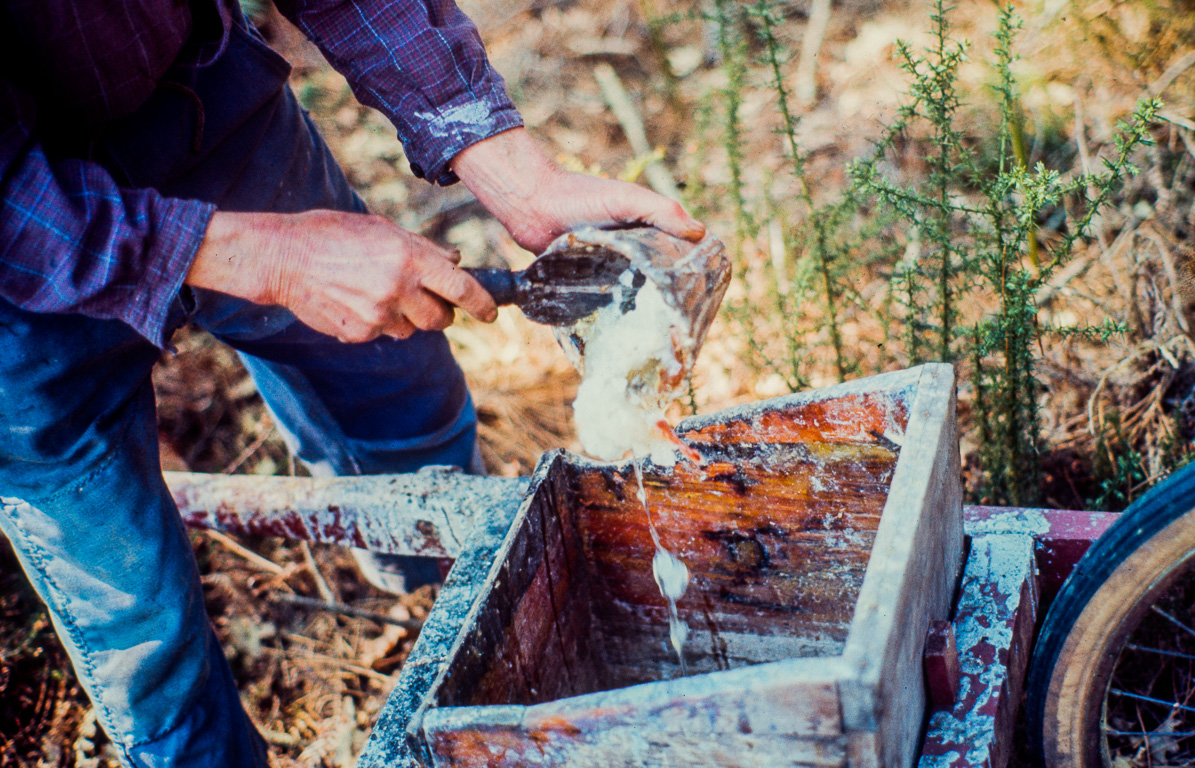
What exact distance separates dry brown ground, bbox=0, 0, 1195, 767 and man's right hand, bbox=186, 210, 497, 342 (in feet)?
2.69

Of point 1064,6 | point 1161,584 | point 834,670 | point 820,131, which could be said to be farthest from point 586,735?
point 820,131

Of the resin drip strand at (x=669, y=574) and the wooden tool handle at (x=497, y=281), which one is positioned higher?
the wooden tool handle at (x=497, y=281)

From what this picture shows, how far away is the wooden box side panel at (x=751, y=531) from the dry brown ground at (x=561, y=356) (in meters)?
0.81

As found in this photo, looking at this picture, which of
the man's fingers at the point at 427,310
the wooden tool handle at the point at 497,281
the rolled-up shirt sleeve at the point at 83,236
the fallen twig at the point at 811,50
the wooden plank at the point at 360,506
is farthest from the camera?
the fallen twig at the point at 811,50

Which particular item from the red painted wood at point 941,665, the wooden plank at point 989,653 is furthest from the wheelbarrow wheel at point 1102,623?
the red painted wood at point 941,665

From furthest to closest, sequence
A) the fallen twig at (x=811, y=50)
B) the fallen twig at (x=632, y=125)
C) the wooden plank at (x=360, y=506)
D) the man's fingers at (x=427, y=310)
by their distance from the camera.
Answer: the fallen twig at (x=811, y=50), the fallen twig at (x=632, y=125), the wooden plank at (x=360, y=506), the man's fingers at (x=427, y=310)

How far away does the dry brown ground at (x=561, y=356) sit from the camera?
8.05ft

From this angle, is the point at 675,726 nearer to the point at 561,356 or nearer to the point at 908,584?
the point at 908,584

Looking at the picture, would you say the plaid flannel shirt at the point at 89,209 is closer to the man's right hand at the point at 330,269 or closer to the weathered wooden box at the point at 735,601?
the man's right hand at the point at 330,269

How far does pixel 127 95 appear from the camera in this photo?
1539 millimetres

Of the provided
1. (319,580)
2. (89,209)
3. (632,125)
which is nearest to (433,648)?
(89,209)

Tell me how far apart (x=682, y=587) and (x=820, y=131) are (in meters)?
2.97

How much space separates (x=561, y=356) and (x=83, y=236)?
2.35 metres

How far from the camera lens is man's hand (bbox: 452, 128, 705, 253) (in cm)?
174
